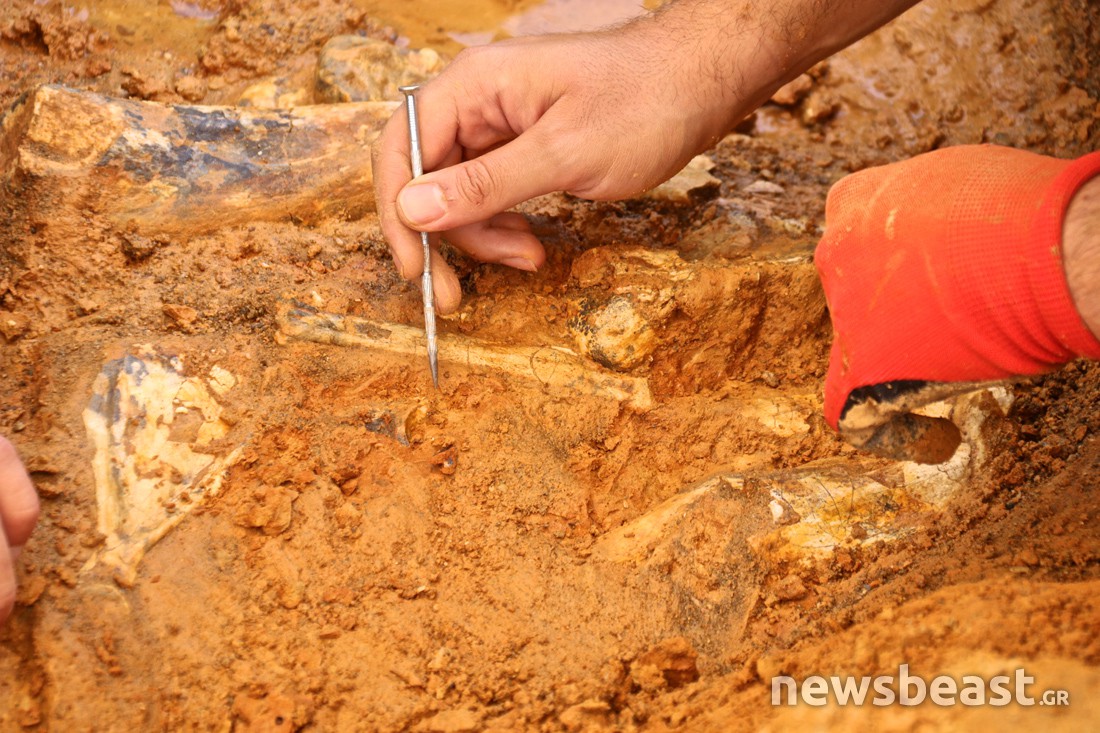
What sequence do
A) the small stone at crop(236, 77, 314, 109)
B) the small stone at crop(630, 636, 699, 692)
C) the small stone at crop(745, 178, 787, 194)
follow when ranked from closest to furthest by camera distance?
the small stone at crop(630, 636, 699, 692)
the small stone at crop(745, 178, 787, 194)
the small stone at crop(236, 77, 314, 109)

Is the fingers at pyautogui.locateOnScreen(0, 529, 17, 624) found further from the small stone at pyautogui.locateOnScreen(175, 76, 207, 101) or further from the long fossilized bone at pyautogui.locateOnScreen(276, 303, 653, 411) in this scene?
the small stone at pyautogui.locateOnScreen(175, 76, 207, 101)

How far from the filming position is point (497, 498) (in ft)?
7.04

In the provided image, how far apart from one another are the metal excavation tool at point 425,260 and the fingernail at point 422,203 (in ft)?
0.24

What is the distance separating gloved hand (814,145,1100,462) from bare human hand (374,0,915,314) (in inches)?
28.9

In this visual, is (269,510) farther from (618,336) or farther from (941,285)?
(941,285)

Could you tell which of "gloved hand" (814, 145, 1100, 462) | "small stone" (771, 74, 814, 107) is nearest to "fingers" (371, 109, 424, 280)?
"gloved hand" (814, 145, 1100, 462)

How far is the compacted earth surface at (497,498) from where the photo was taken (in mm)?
1705

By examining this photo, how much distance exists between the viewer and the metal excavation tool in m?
2.29

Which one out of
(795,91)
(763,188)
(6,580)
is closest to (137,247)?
(6,580)

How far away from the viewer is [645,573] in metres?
2.02

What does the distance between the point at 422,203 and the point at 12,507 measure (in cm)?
118

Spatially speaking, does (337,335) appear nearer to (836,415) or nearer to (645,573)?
(645,573)

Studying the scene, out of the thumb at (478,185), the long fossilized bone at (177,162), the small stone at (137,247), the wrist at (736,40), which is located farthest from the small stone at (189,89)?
the wrist at (736,40)

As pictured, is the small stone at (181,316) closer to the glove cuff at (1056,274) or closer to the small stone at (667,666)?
the small stone at (667,666)
